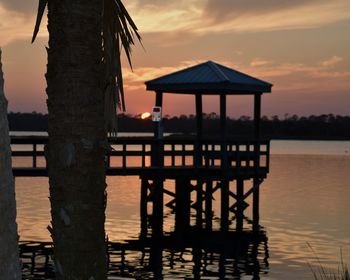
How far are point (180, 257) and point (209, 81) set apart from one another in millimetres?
7280

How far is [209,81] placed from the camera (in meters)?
25.5

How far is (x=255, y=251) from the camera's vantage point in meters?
22.1

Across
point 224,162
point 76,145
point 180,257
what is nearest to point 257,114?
point 224,162

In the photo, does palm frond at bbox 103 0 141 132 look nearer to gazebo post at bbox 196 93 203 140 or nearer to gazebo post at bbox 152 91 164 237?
gazebo post at bbox 152 91 164 237

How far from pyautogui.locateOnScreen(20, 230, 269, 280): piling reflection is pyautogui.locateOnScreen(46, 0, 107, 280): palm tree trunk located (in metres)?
12.7

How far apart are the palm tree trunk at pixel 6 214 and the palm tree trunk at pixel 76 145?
4.41ft

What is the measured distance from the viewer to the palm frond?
625 centimetres

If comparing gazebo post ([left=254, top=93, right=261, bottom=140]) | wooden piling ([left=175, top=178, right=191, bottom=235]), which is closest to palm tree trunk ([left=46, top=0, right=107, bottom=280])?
gazebo post ([left=254, top=93, right=261, bottom=140])

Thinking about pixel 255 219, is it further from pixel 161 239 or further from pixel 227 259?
pixel 227 259

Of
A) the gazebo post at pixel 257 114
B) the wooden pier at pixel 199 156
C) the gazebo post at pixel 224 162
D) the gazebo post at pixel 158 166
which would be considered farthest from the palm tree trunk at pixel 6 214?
the gazebo post at pixel 257 114

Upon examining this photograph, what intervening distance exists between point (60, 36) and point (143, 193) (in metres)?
23.7

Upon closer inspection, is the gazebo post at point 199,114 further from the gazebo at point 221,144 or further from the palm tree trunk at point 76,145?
the palm tree trunk at point 76,145

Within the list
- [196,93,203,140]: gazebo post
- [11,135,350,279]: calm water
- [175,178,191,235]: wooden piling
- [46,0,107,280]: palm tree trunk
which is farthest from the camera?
[196,93,203,140]: gazebo post

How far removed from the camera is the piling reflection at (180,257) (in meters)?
18.2
